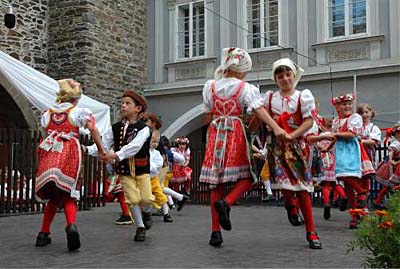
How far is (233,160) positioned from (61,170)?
164cm

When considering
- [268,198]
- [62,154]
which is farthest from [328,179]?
[268,198]

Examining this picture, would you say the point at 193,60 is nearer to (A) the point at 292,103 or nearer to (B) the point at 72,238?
(A) the point at 292,103

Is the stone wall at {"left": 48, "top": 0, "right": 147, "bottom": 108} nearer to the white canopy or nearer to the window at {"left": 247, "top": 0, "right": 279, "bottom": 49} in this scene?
the window at {"left": 247, "top": 0, "right": 279, "bottom": 49}

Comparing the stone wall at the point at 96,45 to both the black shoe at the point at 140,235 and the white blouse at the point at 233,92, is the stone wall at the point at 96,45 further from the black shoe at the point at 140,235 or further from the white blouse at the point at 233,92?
the white blouse at the point at 233,92

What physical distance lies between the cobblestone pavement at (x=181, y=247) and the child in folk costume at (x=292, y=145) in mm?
490

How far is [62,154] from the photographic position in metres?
5.71

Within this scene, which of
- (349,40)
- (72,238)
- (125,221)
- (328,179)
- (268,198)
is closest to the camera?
(72,238)

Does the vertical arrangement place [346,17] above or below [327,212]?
above

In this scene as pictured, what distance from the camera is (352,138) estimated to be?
302 inches

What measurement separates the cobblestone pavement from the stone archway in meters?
9.14

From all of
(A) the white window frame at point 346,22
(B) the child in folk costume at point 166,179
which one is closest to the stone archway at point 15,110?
(B) the child in folk costume at point 166,179

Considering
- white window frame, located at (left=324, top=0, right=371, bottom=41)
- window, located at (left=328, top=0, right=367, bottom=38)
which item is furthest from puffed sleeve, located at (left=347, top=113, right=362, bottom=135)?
window, located at (left=328, top=0, right=367, bottom=38)

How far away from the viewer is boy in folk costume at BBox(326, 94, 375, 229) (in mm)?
7539

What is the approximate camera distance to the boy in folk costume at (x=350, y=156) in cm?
754
